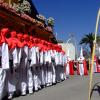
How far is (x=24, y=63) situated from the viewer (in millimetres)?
14250

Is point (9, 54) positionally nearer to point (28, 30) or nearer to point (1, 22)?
point (1, 22)

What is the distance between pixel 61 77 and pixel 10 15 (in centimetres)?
698

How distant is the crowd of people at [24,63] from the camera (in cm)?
1263

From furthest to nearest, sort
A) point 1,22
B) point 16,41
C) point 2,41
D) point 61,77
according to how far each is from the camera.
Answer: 1. point 61,77
2. point 1,22
3. point 16,41
4. point 2,41

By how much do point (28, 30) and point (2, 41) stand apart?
21.0 feet

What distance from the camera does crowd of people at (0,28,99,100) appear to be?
41.5 ft

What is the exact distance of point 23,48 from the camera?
46.1 ft

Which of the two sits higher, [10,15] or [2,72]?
[10,15]

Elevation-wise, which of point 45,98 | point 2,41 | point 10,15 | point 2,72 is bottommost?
point 45,98

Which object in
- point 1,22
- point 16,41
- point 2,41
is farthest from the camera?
point 1,22

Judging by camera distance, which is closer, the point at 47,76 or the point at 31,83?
the point at 31,83

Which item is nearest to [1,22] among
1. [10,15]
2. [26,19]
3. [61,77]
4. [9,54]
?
[10,15]

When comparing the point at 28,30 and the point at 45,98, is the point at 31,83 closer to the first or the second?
A: the point at 45,98

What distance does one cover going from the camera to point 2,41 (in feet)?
40.9
